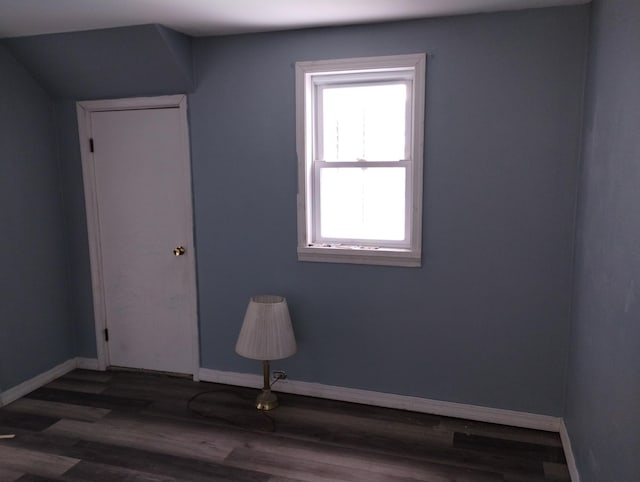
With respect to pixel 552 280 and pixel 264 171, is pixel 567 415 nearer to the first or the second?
pixel 552 280

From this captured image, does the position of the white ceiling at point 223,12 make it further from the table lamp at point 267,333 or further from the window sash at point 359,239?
the table lamp at point 267,333

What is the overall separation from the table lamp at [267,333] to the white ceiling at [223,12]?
1641 millimetres

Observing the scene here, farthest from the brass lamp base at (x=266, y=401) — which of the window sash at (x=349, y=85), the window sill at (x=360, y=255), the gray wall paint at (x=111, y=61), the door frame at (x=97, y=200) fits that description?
the gray wall paint at (x=111, y=61)

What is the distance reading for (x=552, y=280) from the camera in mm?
2734

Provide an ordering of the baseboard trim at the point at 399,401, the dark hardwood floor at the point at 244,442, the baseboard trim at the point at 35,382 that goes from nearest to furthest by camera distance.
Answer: the dark hardwood floor at the point at 244,442 < the baseboard trim at the point at 399,401 < the baseboard trim at the point at 35,382

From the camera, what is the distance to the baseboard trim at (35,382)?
128 inches

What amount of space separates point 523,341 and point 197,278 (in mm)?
2110

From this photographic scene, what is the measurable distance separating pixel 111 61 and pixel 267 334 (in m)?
1.97

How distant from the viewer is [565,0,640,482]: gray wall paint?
1600 mm

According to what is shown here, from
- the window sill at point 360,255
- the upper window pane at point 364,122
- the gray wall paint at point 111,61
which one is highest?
the gray wall paint at point 111,61

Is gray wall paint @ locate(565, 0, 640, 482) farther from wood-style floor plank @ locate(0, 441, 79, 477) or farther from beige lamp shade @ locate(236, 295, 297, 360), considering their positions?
wood-style floor plank @ locate(0, 441, 79, 477)

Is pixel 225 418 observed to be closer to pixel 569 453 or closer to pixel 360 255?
pixel 360 255

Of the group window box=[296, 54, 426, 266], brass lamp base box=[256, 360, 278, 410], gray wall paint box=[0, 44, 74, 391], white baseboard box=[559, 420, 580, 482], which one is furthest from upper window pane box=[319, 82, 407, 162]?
gray wall paint box=[0, 44, 74, 391]

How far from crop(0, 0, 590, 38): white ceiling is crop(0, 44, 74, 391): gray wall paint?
0.55m
